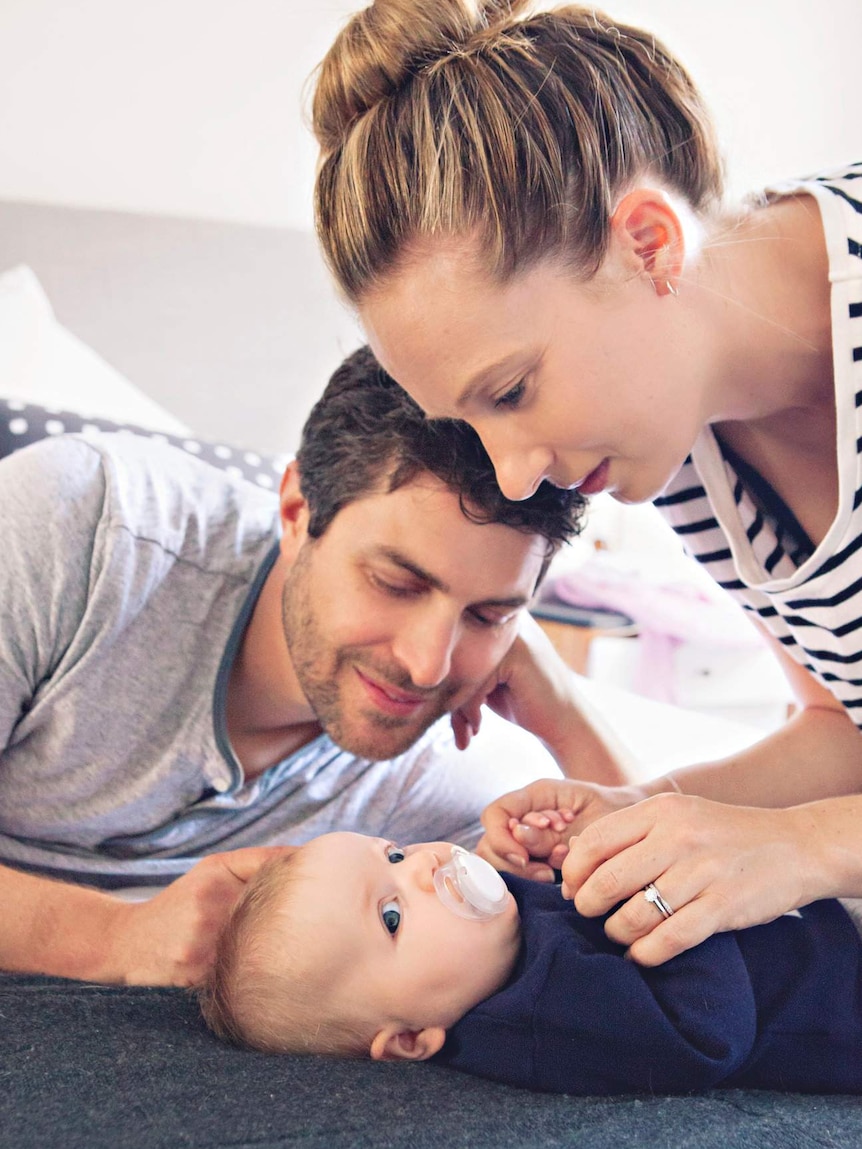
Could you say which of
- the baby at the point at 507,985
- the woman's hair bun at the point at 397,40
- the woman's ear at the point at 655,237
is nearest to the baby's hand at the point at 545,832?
the baby at the point at 507,985

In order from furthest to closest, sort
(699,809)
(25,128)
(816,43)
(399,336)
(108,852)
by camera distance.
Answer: (816,43), (25,128), (108,852), (399,336), (699,809)

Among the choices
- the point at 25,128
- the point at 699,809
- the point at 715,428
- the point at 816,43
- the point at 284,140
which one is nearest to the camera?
the point at 699,809

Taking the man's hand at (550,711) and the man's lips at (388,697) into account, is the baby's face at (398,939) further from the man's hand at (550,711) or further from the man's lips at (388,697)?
the man's hand at (550,711)

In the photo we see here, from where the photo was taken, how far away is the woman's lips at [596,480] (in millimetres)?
1097

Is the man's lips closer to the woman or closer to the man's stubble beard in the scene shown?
the man's stubble beard

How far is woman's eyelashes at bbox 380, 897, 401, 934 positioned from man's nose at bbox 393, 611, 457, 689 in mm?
346

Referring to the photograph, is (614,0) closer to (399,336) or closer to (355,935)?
(399,336)

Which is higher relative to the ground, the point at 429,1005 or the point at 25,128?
the point at 25,128

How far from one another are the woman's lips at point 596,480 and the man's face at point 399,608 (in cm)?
19

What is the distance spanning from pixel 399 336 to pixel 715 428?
49 cm

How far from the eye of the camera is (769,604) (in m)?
1.40

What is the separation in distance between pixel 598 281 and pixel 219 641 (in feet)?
2.35

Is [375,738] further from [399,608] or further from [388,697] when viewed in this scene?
[399,608]

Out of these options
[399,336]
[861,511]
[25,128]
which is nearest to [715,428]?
[861,511]
